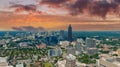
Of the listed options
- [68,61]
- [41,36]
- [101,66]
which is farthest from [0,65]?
[41,36]

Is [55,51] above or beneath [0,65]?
beneath

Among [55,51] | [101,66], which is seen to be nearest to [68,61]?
[101,66]

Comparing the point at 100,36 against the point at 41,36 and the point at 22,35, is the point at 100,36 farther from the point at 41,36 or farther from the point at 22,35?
the point at 22,35

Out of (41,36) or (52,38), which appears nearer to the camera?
(52,38)

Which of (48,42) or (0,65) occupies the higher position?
(0,65)

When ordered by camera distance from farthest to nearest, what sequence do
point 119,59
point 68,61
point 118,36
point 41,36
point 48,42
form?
1. point 118,36
2. point 41,36
3. point 48,42
4. point 119,59
5. point 68,61

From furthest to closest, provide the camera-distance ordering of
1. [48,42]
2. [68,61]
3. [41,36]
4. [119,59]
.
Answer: [41,36]
[48,42]
[119,59]
[68,61]

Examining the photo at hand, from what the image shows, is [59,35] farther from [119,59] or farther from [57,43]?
[119,59]

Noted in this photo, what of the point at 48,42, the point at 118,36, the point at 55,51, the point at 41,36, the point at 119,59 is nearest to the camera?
the point at 119,59

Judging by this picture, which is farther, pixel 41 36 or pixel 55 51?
pixel 41 36
